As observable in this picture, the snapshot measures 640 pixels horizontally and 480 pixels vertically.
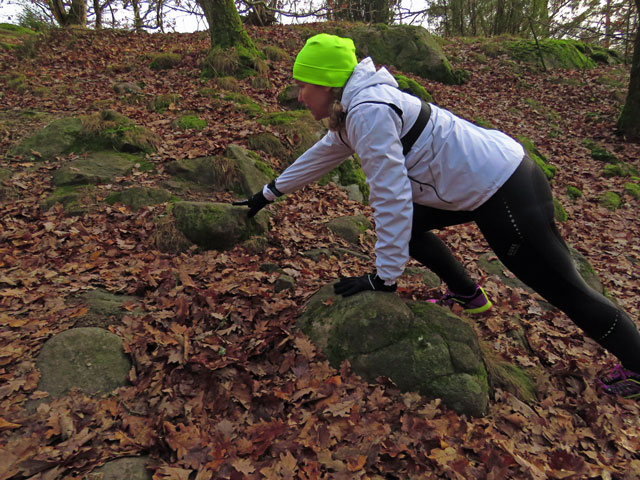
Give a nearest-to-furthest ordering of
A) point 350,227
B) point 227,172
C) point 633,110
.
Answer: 1. point 350,227
2. point 227,172
3. point 633,110

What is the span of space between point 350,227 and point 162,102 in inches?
199

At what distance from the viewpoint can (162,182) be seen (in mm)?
5258

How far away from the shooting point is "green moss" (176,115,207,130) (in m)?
6.66

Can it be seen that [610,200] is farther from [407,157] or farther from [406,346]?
[407,157]

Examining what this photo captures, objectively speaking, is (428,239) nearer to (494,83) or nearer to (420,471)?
(420,471)

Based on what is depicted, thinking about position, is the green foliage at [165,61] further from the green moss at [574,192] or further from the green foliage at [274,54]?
the green moss at [574,192]

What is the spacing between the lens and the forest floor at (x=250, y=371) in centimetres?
219

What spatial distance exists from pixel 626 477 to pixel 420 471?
1277 mm

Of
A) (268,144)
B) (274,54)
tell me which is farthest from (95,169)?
(274,54)

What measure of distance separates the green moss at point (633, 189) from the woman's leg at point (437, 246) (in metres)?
7.10

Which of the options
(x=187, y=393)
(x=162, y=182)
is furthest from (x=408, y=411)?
(x=162, y=182)

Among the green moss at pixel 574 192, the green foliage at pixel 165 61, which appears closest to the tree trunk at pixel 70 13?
the green foliage at pixel 165 61

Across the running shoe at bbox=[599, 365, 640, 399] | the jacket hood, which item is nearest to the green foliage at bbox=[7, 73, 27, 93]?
the jacket hood

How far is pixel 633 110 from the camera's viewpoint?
10375mm
